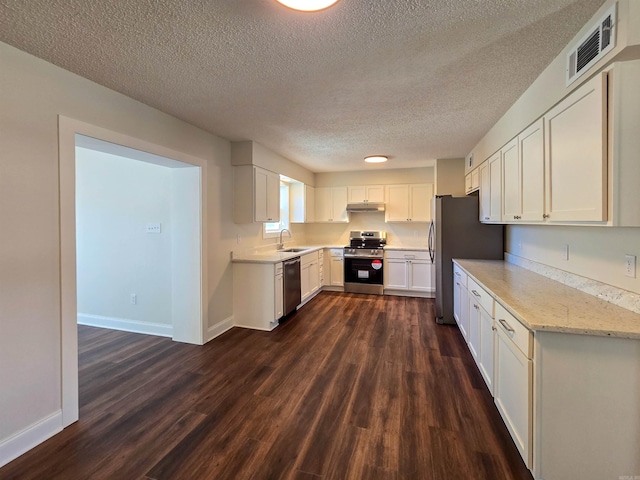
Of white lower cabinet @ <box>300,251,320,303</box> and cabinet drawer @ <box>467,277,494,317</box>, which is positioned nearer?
cabinet drawer @ <box>467,277,494,317</box>

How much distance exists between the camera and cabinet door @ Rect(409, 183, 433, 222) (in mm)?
5680

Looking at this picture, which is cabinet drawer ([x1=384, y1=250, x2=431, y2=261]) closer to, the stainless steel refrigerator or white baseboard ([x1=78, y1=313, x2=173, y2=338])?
the stainless steel refrigerator

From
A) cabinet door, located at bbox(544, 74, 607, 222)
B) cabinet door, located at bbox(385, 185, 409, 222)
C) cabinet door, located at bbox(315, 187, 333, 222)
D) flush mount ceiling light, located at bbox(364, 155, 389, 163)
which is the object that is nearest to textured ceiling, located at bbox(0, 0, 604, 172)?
cabinet door, located at bbox(544, 74, 607, 222)

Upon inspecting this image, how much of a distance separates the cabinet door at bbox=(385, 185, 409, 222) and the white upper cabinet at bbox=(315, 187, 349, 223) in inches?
35.1

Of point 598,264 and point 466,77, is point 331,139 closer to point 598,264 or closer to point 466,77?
point 466,77

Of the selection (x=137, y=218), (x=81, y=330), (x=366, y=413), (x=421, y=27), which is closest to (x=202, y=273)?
(x=137, y=218)

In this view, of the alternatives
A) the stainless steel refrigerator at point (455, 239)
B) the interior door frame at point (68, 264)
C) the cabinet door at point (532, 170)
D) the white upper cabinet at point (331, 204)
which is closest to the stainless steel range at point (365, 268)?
the white upper cabinet at point (331, 204)

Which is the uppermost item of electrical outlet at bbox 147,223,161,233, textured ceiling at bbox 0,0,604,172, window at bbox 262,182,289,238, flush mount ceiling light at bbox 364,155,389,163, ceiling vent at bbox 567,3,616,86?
flush mount ceiling light at bbox 364,155,389,163

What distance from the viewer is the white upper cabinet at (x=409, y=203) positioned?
5.70 m

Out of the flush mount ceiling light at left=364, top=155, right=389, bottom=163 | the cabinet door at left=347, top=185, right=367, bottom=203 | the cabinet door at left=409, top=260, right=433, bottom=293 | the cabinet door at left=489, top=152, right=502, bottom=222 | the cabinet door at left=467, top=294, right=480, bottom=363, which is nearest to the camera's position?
the cabinet door at left=467, top=294, right=480, bottom=363

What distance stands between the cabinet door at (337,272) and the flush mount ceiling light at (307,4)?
4780 millimetres

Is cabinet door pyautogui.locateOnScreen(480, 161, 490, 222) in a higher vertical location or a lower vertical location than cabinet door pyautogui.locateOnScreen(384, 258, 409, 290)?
higher

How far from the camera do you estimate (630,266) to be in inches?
65.3

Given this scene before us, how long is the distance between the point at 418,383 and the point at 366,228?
4039 millimetres
